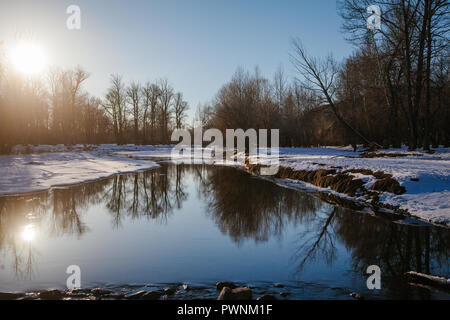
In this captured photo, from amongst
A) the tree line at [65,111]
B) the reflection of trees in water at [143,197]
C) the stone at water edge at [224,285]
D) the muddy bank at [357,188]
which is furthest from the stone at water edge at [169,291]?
the tree line at [65,111]

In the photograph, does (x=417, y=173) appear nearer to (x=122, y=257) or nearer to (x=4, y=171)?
(x=122, y=257)

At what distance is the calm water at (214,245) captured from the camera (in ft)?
15.9

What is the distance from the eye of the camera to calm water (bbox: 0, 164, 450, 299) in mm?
4840

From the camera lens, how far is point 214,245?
21.9 ft

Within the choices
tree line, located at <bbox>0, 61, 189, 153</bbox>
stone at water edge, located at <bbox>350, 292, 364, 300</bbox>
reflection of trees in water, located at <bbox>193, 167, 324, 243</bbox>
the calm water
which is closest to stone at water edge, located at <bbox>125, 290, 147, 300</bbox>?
the calm water

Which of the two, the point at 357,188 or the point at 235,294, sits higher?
the point at 357,188

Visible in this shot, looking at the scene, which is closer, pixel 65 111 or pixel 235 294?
pixel 235 294

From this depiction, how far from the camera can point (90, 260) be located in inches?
224

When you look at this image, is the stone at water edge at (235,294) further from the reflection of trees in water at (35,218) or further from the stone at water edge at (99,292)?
→ the reflection of trees in water at (35,218)

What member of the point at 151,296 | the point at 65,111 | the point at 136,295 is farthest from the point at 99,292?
the point at 65,111

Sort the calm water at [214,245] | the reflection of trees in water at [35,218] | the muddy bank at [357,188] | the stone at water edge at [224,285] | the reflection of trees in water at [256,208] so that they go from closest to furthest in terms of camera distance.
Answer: the stone at water edge at [224,285]
the calm water at [214,245]
the reflection of trees in water at [35,218]
the reflection of trees in water at [256,208]
the muddy bank at [357,188]

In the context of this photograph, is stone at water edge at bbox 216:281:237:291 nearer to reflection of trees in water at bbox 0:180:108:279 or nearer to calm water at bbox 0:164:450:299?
calm water at bbox 0:164:450:299

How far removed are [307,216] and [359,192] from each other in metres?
3.62

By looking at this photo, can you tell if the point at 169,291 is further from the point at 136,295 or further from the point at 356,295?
the point at 356,295
